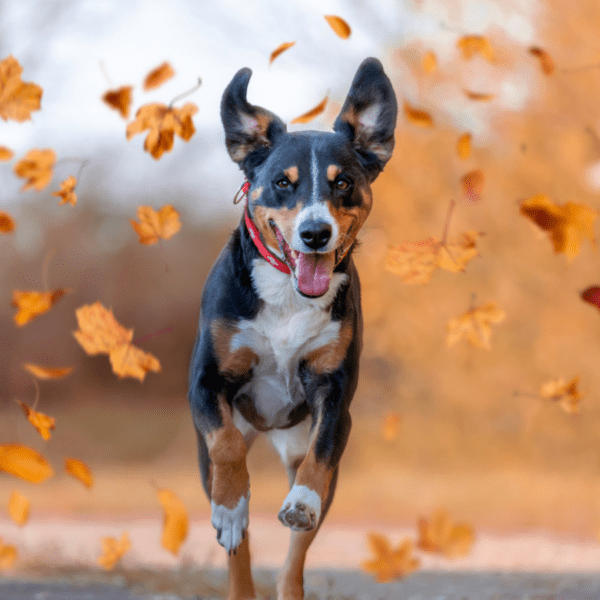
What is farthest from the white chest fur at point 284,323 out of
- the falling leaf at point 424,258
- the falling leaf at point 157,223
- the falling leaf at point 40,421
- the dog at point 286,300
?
the falling leaf at point 40,421

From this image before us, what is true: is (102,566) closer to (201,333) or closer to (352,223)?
(201,333)

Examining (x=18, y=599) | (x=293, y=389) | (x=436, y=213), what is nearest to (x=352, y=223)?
(x=293, y=389)

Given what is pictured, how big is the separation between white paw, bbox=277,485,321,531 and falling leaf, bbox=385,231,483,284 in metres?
1.67

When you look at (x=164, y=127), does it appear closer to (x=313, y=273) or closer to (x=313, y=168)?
(x=313, y=168)

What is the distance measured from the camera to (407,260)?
4609 mm

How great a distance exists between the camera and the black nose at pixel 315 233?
3.24 m

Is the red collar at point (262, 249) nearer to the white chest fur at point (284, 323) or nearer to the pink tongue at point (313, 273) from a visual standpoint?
the white chest fur at point (284, 323)

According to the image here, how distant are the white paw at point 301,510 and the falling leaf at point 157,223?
1.92 meters

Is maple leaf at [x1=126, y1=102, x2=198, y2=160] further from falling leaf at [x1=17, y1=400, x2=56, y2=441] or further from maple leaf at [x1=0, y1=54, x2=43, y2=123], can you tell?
falling leaf at [x1=17, y1=400, x2=56, y2=441]

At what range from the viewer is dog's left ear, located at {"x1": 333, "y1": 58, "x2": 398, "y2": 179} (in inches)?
147

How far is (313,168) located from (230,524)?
162 centimetres

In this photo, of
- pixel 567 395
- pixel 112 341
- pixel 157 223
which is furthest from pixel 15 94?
pixel 567 395

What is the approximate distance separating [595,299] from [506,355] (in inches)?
210

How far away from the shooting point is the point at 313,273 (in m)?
3.42
